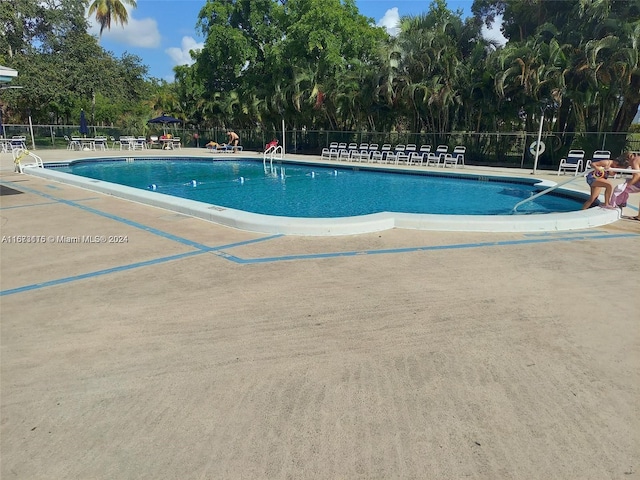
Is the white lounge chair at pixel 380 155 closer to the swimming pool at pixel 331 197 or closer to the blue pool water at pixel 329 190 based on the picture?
the swimming pool at pixel 331 197

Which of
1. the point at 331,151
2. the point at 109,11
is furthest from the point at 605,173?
the point at 109,11

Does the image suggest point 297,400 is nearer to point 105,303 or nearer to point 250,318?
point 250,318

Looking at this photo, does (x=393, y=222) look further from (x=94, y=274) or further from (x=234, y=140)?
(x=234, y=140)

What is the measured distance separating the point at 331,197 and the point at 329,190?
1.50m

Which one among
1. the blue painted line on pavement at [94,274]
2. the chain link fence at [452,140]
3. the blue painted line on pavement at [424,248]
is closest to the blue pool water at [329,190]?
the blue painted line on pavement at [424,248]

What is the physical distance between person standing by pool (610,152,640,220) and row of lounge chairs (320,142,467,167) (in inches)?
453

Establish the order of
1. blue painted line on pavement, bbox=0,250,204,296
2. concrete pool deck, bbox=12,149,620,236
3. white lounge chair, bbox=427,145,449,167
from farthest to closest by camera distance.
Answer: white lounge chair, bbox=427,145,449,167, concrete pool deck, bbox=12,149,620,236, blue painted line on pavement, bbox=0,250,204,296

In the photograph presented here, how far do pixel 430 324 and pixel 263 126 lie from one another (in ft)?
102

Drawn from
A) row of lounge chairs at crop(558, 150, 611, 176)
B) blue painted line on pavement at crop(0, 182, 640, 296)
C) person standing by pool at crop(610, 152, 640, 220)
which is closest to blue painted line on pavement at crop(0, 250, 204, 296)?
blue painted line on pavement at crop(0, 182, 640, 296)

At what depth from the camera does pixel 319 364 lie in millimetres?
3066

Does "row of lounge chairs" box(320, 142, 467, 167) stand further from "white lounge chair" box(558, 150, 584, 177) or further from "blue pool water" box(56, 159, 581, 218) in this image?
"white lounge chair" box(558, 150, 584, 177)

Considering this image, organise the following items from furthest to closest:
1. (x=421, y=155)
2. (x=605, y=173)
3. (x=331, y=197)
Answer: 1. (x=421, y=155)
2. (x=331, y=197)
3. (x=605, y=173)

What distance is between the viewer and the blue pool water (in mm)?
11844

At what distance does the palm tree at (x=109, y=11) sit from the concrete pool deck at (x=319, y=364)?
42.9 m
